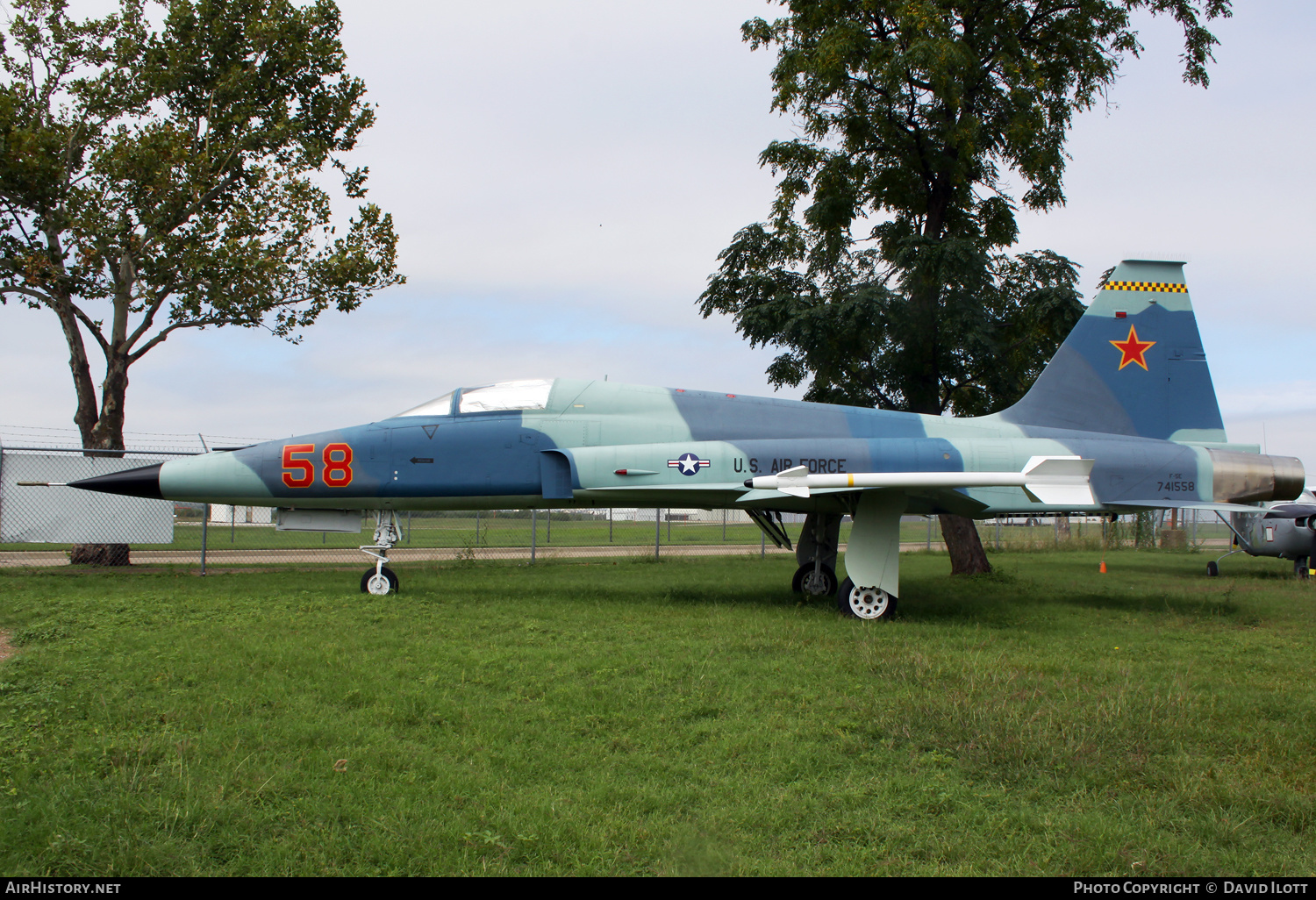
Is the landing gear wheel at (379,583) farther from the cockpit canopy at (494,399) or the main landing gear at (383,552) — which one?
the cockpit canopy at (494,399)

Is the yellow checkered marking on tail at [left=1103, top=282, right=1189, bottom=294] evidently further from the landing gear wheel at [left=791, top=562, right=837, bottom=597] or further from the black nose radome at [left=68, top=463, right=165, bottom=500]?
the black nose radome at [left=68, top=463, right=165, bottom=500]

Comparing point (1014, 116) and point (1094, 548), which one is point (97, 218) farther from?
point (1094, 548)

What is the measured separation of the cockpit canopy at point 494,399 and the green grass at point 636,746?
303 cm

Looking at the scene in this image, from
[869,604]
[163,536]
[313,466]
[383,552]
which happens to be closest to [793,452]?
[869,604]

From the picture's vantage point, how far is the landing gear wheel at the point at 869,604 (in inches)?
374

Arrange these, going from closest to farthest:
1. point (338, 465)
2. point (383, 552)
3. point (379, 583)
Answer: point (338, 465) < point (379, 583) < point (383, 552)

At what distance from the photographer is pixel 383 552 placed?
1085 cm

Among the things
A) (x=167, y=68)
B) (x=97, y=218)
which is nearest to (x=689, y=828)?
(x=97, y=218)

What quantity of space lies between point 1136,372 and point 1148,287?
3.98 feet

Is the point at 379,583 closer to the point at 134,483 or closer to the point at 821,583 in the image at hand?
the point at 134,483

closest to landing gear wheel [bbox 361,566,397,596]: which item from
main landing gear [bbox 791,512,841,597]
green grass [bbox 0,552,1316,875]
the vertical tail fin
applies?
green grass [bbox 0,552,1316,875]

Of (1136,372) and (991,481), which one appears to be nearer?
(991,481)

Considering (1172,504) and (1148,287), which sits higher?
(1148,287)

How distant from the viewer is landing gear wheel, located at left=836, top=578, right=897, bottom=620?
949 centimetres
